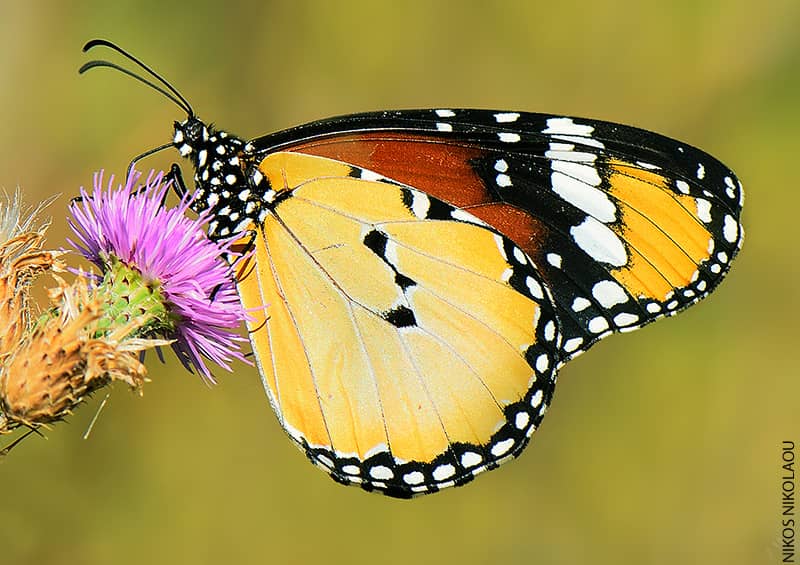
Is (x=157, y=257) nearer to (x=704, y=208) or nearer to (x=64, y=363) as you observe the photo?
(x=64, y=363)

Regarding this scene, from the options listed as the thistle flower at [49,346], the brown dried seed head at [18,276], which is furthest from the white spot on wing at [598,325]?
the brown dried seed head at [18,276]

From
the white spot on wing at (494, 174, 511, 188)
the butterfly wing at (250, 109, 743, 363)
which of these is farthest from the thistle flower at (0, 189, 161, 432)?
the white spot on wing at (494, 174, 511, 188)

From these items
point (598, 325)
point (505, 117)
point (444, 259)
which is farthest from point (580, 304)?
point (505, 117)

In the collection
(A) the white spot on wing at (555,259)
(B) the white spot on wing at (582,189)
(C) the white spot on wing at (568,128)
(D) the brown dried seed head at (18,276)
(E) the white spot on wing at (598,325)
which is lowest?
(D) the brown dried seed head at (18,276)

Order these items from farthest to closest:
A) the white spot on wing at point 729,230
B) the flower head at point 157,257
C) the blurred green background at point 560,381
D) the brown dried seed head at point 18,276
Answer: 1. the blurred green background at point 560,381
2. the white spot on wing at point 729,230
3. the flower head at point 157,257
4. the brown dried seed head at point 18,276

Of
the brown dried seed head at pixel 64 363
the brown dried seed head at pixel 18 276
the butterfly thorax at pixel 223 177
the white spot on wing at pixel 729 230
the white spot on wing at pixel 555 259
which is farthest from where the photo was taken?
the white spot on wing at pixel 555 259

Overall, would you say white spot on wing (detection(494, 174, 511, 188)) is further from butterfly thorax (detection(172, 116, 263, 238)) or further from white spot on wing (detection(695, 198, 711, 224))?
butterfly thorax (detection(172, 116, 263, 238))

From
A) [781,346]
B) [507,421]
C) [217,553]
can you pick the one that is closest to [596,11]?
[781,346]

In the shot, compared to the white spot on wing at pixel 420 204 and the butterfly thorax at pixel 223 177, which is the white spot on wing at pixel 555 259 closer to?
the white spot on wing at pixel 420 204

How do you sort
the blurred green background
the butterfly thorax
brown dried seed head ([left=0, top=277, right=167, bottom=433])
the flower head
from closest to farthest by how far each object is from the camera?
brown dried seed head ([left=0, top=277, right=167, bottom=433]) < the flower head < the butterfly thorax < the blurred green background
